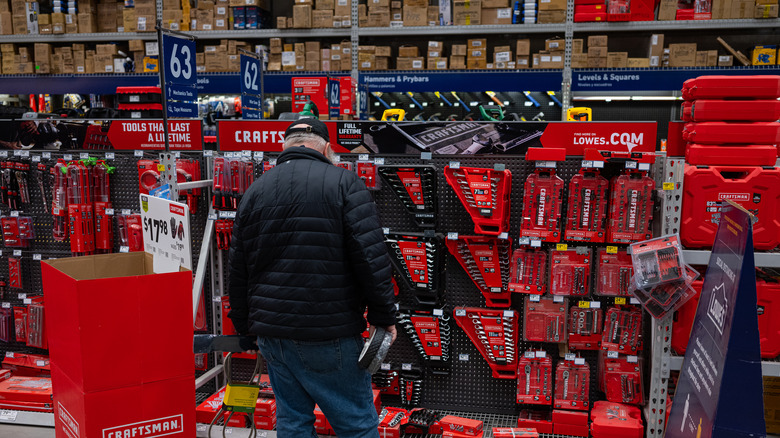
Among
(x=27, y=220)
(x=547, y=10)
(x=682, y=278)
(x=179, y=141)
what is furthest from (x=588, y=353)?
→ (x=547, y=10)

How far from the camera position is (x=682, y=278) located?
2.89 m

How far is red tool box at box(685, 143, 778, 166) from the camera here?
10.1ft

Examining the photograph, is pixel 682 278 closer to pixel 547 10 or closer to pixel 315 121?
pixel 315 121

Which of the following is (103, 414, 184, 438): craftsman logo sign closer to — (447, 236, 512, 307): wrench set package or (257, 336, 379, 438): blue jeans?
(257, 336, 379, 438): blue jeans

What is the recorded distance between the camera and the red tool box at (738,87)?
3.00m

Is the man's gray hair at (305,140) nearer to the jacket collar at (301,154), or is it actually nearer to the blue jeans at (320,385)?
the jacket collar at (301,154)

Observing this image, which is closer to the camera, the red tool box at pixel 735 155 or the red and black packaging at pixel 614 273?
the red tool box at pixel 735 155

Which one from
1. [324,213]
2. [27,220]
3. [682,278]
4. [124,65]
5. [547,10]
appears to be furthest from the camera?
[124,65]

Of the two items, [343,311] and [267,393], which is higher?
[343,311]

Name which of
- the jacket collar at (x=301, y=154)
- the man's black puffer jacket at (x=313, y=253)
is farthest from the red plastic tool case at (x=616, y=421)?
the jacket collar at (x=301, y=154)

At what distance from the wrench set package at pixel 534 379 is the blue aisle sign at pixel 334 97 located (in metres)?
3.42

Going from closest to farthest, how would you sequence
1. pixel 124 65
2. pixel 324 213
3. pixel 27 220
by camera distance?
pixel 324 213, pixel 27 220, pixel 124 65

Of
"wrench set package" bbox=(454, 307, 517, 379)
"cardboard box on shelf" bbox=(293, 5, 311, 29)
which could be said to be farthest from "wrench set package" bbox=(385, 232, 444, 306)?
"cardboard box on shelf" bbox=(293, 5, 311, 29)

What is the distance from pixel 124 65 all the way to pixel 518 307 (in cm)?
735
